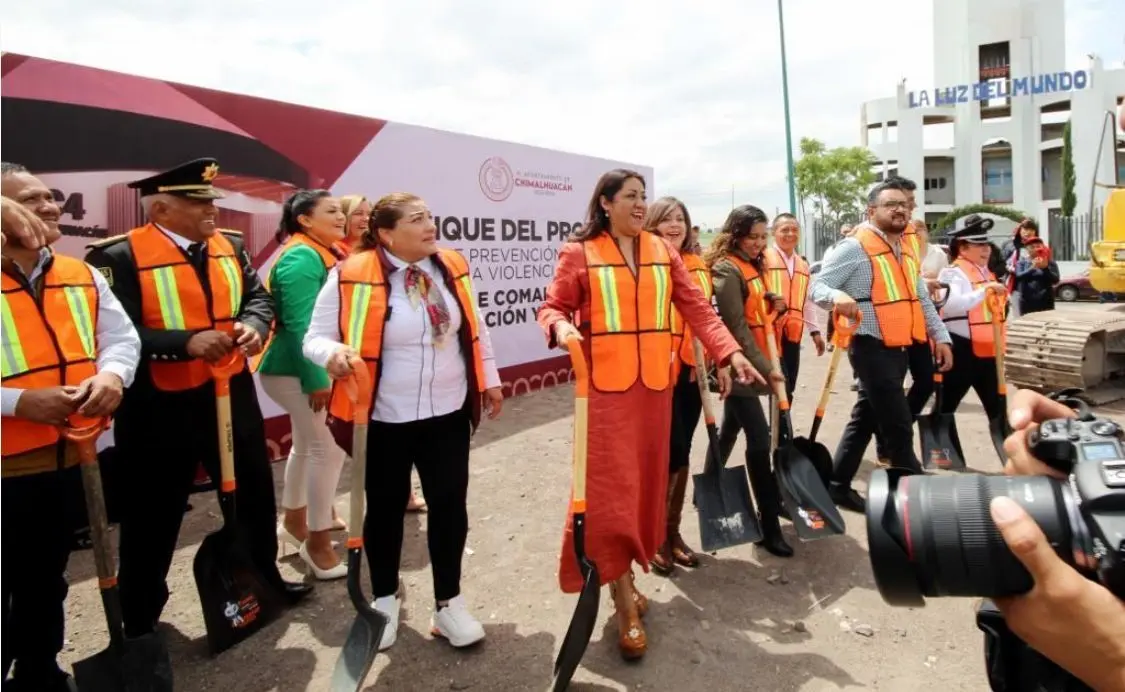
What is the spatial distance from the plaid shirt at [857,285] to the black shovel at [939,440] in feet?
2.04

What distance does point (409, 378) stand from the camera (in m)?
2.81

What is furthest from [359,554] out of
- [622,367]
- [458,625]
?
[622,367]

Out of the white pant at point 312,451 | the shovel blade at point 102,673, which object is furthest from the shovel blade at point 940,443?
the shovel blade at point 102,673

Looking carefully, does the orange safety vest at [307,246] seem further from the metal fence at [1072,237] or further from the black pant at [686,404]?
the metal fence at [1072,237]

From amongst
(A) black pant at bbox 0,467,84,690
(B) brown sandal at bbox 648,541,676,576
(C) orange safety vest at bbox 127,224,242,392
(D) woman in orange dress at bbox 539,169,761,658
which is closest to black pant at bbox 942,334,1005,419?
(B) brown sandal at bbox 648,541,676,576

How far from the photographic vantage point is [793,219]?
530cm

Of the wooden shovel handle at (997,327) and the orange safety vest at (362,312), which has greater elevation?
the orange safety vest at (362,312)

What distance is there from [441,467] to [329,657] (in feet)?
2.89

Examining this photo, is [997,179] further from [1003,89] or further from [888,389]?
[888,389]

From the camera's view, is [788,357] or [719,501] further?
[788,357]

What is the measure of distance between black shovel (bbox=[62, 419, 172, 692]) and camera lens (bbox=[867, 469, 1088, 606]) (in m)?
2.26

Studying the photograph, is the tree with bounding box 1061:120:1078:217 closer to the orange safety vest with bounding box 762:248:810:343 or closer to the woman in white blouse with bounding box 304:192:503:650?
the orange safety vest with bounding box 762:248:810:343

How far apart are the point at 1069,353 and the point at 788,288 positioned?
145 inches

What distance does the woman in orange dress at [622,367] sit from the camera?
283cm
